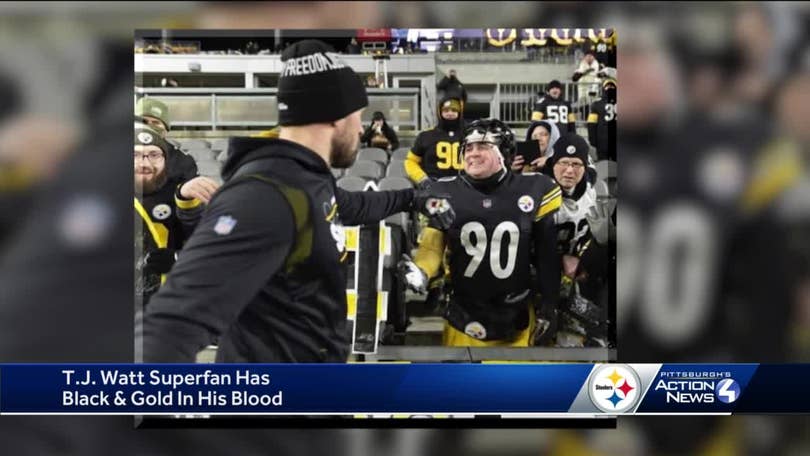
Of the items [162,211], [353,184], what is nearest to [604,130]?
[353,184]

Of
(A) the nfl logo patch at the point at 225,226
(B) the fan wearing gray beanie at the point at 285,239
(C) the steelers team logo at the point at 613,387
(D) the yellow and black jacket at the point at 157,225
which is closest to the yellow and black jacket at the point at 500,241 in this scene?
(B) the fan wearing gray beanie at the point at 285,239

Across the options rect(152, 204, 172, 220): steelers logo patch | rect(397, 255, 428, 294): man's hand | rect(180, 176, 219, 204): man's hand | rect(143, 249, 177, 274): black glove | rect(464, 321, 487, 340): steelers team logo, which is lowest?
rect(464, 321, 487, 340): steelers team logo

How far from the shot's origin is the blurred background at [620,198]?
2.63 m

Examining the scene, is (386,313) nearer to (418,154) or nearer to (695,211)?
(418,154)

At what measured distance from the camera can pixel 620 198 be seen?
2707mm

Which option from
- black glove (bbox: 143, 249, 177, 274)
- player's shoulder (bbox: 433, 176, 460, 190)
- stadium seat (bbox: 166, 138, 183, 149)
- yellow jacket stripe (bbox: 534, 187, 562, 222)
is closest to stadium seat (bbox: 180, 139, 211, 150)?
stadium seat (bbox: 166, 138, 183, 149)

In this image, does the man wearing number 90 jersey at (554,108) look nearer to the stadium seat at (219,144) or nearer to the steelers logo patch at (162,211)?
the stadium seat at (219,144)

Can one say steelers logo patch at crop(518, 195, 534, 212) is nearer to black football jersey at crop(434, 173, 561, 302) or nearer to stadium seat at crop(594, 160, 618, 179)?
black football jersey at crop(434, 173, 561, 302)

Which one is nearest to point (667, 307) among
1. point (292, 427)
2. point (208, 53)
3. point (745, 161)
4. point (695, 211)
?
point (695, 211)

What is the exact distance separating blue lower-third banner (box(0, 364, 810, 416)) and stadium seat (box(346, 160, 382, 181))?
744 millimetres

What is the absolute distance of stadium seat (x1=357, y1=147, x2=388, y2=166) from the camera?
Result: 105 inches

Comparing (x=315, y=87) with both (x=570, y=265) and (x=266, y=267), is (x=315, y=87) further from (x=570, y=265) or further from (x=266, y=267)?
(x=570, y=265)

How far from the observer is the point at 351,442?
9.04 feet

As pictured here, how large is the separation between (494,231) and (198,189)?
1.17 metres
